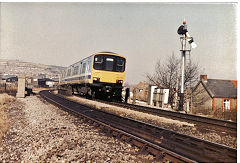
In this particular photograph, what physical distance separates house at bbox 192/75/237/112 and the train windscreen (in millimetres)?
5645

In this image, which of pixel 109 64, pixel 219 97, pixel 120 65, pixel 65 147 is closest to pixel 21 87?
pixel 109 64

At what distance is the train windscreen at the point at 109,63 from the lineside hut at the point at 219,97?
18.5ft

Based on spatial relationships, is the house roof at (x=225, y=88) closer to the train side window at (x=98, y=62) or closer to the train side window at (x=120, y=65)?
the train side window at (x=120, y=65)

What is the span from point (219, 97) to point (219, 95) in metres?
2.30

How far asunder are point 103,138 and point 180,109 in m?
9.12

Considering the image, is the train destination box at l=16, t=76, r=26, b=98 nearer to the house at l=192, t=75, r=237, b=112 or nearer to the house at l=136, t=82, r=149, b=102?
the house at l=136, t=82, r=149, b=102

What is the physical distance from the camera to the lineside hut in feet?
11.6

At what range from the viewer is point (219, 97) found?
66.3 feet

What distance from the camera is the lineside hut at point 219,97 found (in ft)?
11.6

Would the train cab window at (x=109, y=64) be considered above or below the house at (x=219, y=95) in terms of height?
above

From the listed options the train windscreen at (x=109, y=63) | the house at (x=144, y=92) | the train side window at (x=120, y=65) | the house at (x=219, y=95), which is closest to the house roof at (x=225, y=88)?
the house at (x=219, y=95)

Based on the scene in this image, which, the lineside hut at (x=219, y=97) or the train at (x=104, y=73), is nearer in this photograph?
the lineside hut at (x=219, y=97)

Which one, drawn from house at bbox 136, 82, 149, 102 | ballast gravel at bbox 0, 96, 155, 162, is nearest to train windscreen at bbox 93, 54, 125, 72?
house at bbox 136, 82, 149, 102

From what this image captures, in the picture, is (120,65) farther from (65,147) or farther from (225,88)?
(65,147)
